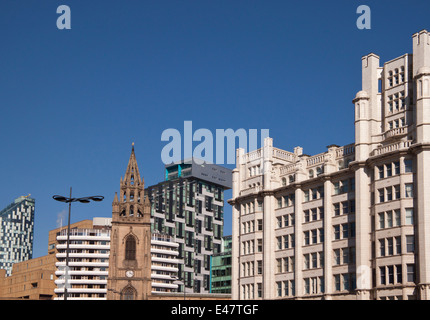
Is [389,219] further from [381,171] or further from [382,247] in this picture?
[381,171]

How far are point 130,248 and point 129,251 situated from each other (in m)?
0.82

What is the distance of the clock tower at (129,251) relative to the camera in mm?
160500

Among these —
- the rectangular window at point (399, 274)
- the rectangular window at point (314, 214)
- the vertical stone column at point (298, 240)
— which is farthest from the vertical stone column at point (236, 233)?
the rectangular window at point (399, 274)

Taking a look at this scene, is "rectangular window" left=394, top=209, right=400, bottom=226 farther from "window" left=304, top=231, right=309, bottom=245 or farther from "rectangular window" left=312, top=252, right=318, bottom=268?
"window" left=304, top=231, right=309, bottom=245

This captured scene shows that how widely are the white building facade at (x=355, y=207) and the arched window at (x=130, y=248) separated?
5998 centimetres

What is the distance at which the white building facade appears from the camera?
79.3 metres

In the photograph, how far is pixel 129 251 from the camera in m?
164

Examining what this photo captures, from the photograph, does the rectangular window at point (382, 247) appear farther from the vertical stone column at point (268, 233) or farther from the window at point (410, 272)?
the vertical stone column at point (268, 233)

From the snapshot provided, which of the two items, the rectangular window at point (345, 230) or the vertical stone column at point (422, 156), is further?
the rectangular window at point (345, 230)

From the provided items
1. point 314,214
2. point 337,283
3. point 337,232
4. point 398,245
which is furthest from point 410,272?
point 314,214

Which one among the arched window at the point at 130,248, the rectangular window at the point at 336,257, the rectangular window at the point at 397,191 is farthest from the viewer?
the arched window at the point at 130,248
